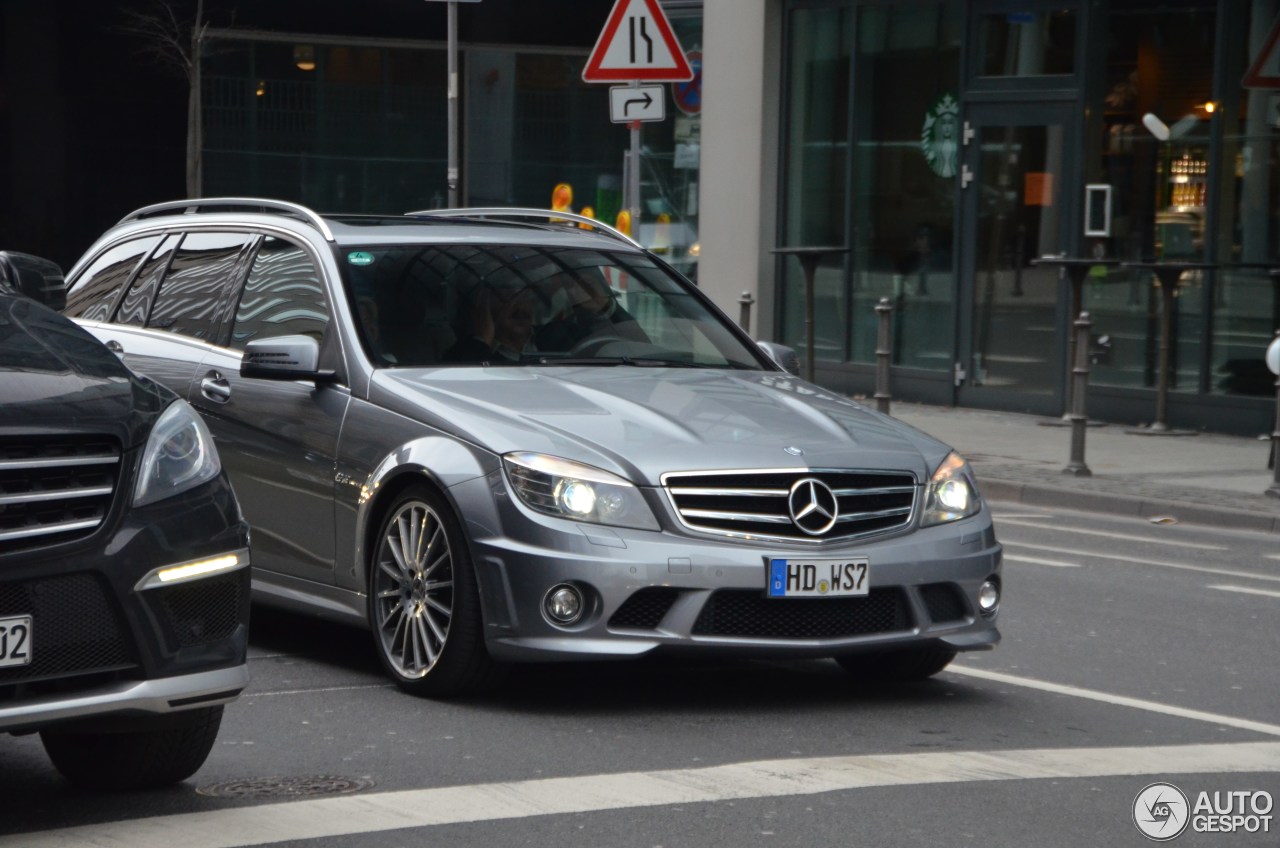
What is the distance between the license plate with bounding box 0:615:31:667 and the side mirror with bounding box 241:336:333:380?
258cm

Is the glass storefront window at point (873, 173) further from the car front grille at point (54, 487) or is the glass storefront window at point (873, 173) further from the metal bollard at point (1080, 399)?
the car front grille at point (54, 487)

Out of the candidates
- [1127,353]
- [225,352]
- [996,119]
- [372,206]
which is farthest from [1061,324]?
[372,206]

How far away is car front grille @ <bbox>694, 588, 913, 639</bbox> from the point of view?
6.29 m

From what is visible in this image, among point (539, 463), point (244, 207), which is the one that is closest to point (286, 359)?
point (539, 463)

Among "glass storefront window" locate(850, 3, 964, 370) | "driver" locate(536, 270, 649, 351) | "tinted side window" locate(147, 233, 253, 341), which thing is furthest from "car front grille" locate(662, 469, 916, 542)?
"glass storefront window" locate(850, 3, 964, 370)

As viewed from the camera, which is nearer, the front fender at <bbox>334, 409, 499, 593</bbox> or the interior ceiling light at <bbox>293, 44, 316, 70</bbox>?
the front fender at <bbox>334, 409, 499, 593</bbox>

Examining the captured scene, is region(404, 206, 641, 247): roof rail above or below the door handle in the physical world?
above

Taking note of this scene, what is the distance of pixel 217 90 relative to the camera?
35.9 meters

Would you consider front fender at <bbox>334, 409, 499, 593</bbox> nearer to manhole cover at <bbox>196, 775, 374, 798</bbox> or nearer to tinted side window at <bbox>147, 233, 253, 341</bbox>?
manhole cover at <bbox>196, 775, 374, 798</bbox>

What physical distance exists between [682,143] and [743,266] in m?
1.82

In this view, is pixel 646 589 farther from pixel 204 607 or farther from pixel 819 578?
pixel 204 607

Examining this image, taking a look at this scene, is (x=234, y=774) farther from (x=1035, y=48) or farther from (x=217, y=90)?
(x=217, y=90)

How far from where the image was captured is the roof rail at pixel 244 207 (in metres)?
7.79

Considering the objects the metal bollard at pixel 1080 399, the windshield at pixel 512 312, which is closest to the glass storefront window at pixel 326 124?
the metal bollard at pixel 1080 399
